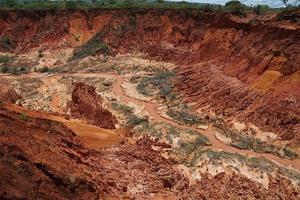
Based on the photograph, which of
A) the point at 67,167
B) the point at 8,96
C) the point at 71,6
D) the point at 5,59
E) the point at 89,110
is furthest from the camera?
the point at 71,6

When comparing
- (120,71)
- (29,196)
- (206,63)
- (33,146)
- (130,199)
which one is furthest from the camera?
(120,71)

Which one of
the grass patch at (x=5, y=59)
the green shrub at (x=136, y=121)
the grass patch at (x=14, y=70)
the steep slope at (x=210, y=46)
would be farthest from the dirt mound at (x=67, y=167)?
the grass patch at (x=5, y=59)

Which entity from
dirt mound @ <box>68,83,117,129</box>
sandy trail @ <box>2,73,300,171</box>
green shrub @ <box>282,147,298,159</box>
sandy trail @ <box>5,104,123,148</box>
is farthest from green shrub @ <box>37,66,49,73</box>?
green shrub @ <box>282,147,298,159</box>

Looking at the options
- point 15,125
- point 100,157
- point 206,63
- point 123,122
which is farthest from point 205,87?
point 15,125

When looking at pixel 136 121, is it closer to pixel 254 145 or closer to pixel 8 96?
pixel 254 145

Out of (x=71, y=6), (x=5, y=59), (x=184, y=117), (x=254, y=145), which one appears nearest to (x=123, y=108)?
(x=184, y=117)

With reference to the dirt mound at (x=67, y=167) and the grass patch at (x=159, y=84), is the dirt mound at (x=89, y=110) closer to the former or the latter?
the dirt mound at (x=67, y=167)

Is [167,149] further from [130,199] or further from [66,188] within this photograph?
[66,188]

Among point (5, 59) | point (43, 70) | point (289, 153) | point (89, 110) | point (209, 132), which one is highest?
point (89, 110)
